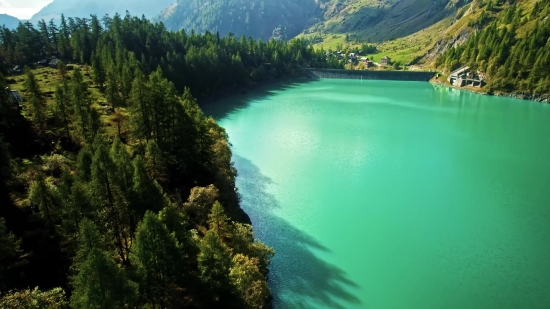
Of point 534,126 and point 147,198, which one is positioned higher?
point 147,198

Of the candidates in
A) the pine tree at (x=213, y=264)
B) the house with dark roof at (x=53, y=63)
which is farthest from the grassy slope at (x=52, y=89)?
the pine tree at (x=213, y=264)

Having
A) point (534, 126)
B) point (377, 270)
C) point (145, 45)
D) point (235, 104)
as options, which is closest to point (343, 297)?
point (377, 270)

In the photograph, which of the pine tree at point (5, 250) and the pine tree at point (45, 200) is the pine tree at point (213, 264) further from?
the pine tree at point (45, 200)

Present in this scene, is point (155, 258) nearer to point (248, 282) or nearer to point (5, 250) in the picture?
point (248, 282)

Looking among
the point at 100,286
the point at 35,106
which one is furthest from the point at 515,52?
the point at 100,286

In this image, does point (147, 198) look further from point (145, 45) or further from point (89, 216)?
point (145, 45)

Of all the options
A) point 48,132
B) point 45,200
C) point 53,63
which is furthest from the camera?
point 53,63

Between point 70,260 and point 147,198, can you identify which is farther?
point 147,198
